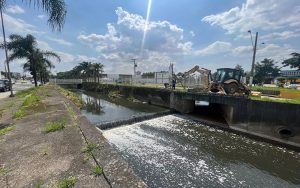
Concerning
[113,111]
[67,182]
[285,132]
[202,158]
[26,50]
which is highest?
[26,50]

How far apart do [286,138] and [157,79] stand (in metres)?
33.1

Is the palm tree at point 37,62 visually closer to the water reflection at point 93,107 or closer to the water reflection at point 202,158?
the water reflection at point 93,107

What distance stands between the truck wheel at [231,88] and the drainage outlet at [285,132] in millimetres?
5480

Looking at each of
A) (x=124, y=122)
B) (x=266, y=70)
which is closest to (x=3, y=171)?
(x=124, y=122)

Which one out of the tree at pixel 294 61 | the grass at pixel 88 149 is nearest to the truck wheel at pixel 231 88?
the grass at pixel 88 149

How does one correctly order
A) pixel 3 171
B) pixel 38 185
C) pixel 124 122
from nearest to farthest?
pixel 38 185 < pixel 3 171 < pixel 124 122

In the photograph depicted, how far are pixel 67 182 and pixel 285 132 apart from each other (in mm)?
13654

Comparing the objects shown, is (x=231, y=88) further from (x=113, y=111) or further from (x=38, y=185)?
(x=38, y=185)

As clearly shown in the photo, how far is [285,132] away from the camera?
39.9 feet

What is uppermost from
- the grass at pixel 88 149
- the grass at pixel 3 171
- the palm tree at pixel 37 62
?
the palm tree at pixel 37 62

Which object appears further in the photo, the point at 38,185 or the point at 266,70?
the point at 266,70

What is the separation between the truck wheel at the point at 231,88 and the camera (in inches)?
674

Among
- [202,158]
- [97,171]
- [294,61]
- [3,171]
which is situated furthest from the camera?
[294,61]

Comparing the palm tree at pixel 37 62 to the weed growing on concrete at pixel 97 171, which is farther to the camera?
the palm tree at pixel 37 62
